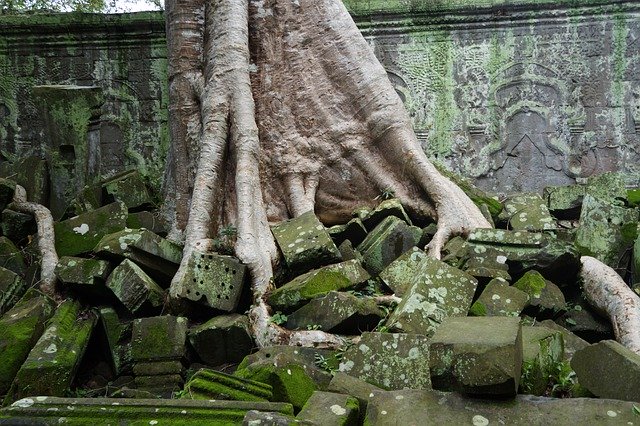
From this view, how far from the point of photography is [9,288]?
4695mm

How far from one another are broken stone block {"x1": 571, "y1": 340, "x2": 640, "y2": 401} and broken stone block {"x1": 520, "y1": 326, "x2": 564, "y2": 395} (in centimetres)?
15

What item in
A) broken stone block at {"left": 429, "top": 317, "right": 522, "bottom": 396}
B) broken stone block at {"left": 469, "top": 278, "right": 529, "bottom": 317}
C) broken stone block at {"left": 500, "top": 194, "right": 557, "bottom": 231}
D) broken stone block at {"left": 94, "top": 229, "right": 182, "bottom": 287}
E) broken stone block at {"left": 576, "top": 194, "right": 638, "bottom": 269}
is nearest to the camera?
broken stone block at {"left": 429, "top": 317, "right": 522, "bottom": 396}

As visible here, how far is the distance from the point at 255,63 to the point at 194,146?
0.89m

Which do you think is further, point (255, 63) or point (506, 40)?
point (506, 40)

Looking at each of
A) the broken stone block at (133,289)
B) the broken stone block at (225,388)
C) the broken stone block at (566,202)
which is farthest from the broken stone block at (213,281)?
the broken stone block at (566,202)

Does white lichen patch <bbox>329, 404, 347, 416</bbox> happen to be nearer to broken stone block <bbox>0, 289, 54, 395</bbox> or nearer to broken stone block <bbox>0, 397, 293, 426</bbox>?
broken stone block <bbox>0, 397, 293, 426</bbox>

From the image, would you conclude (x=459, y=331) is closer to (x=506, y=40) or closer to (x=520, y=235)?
(x=520, y=235)

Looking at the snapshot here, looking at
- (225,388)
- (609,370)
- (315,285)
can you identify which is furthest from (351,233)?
(609,370)

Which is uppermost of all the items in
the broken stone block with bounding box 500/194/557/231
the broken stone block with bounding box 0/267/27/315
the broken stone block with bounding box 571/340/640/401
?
the broken stone block with bounding box 500/194/557/231

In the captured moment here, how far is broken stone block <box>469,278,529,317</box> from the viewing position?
3.75m

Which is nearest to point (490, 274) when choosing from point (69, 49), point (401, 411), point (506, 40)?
point (401, 411)

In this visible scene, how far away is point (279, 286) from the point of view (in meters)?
4.46

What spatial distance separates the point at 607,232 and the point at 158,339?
9.77 ft

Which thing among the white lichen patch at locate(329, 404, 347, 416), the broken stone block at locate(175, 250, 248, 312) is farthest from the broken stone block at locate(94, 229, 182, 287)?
the white lichen patch at locate(329, 404, 347, 416)
